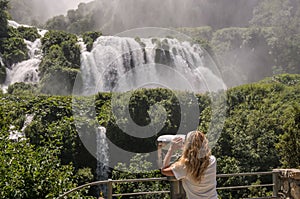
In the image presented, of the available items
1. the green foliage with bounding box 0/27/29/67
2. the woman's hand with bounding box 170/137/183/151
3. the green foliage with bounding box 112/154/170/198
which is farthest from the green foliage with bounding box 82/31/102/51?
the woman's hand with bounding box 170/137/183/151

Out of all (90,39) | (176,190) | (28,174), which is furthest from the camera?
(90,39)

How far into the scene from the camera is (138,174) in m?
15.3

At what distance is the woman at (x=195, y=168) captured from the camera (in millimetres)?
3080

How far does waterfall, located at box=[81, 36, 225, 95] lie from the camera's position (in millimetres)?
26547

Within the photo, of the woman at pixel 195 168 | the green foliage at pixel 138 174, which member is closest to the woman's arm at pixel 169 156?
the woman at pixel 195 168

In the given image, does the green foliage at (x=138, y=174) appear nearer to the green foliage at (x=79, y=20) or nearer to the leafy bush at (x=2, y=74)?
the leafy bush at (x=2, y=74)

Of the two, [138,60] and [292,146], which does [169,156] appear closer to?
[292,146]

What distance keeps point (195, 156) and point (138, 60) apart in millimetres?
25782

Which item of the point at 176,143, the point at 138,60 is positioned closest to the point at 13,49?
the point at 138,60

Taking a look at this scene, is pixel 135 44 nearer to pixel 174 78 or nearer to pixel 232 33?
pixel 174 78

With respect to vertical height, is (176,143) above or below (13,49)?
below

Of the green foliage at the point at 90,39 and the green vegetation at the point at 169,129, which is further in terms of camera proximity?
the green foliage at the point at 90,39

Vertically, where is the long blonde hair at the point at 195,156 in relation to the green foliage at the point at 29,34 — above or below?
below

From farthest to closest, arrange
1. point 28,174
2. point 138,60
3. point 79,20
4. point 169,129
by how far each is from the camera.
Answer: point 79,20
point 138,60
point 169,129
point 28,174
